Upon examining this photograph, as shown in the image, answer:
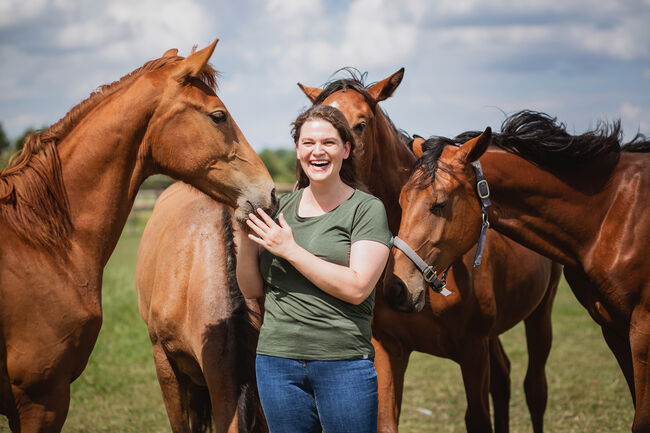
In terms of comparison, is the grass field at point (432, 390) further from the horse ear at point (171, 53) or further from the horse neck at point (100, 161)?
the horse ear at point (171, 53)

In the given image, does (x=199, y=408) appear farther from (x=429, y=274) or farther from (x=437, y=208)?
(x=437, y=208)

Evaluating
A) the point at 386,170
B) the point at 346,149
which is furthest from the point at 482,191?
the point at 346,149

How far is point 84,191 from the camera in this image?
2572 mm

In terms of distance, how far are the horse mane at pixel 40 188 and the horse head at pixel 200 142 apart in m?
0.26

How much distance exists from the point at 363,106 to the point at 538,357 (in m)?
3.21

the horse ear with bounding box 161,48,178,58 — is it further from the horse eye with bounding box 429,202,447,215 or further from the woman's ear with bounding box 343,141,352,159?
the horse eye with bounding box 429,202,447,215

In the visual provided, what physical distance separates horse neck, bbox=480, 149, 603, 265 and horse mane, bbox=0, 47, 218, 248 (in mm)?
2184

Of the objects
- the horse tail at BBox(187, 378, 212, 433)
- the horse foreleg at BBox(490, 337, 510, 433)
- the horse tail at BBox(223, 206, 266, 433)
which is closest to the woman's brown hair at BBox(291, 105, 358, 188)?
the horse tail at BBox(223, 206, 266, 433)

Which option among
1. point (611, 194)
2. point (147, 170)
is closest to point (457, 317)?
point (611, 194)

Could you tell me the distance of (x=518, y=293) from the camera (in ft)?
14.9

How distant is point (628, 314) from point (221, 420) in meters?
2.42

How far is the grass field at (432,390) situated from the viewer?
201 inches

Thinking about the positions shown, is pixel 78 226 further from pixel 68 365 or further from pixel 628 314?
pixel 628 314

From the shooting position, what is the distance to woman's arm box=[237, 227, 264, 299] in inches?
93.1
